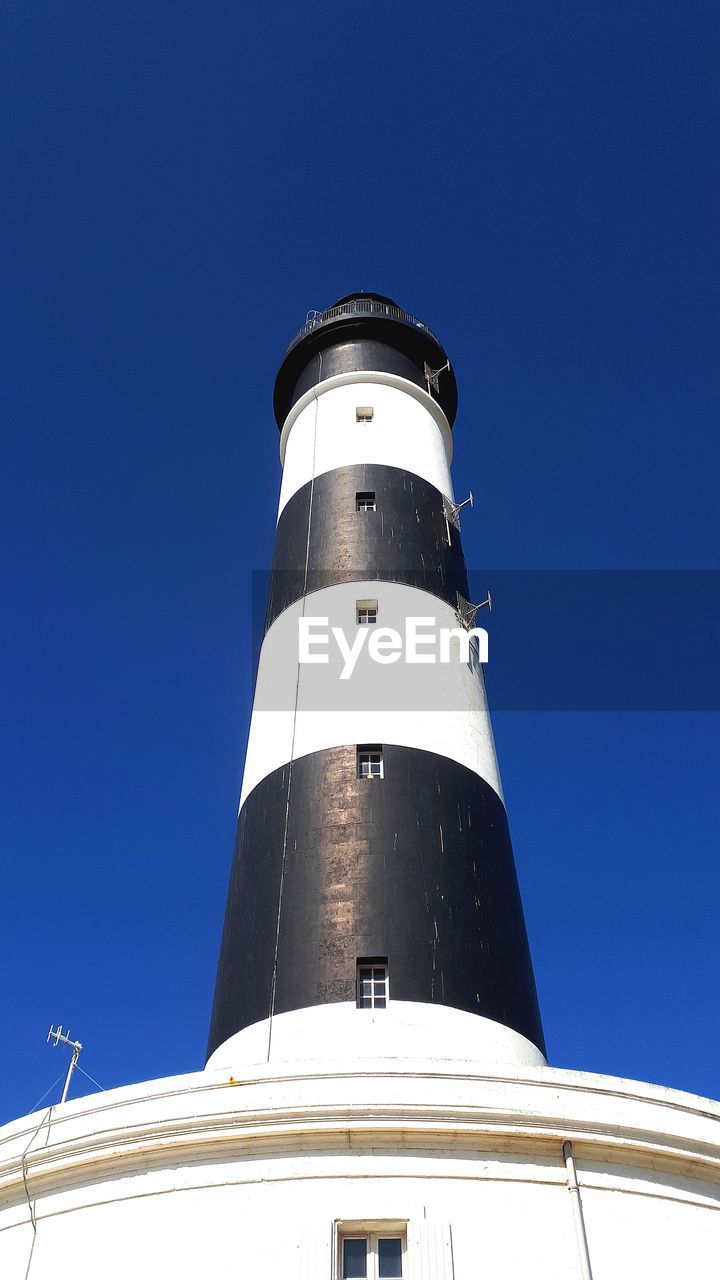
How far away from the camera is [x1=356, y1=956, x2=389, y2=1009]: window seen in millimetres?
13438

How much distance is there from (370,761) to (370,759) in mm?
35

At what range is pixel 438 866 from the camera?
49.0 ft

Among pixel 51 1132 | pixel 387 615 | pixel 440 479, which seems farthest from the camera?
pixel 440 479

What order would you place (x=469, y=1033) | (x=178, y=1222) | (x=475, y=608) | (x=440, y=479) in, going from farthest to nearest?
(x=440, y=479), (x=475, y=608), (x=469, y=1033), (x=178, y=1222)

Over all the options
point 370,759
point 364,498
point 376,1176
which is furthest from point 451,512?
point 376,1176

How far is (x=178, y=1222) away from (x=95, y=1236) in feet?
3.41

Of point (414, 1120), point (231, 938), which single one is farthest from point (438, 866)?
point (414, 1120)

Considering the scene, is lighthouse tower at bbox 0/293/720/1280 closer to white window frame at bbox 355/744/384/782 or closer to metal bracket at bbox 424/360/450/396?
white window frame at bbox 355/744/384/782

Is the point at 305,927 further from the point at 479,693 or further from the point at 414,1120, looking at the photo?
the point at 479,693

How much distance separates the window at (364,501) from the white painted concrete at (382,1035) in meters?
10.5

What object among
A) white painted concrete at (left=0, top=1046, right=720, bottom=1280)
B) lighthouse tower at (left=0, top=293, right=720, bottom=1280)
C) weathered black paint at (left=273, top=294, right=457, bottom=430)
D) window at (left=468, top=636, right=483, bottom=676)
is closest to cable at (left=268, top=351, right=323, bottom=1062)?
lighthouse tower at (left=0, top=293, right=720, bottom=1280)

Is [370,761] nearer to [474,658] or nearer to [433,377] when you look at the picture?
[474,658]

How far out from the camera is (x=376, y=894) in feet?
47.1

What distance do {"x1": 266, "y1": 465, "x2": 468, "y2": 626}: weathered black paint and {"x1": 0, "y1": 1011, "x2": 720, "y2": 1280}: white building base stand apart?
10427mm
